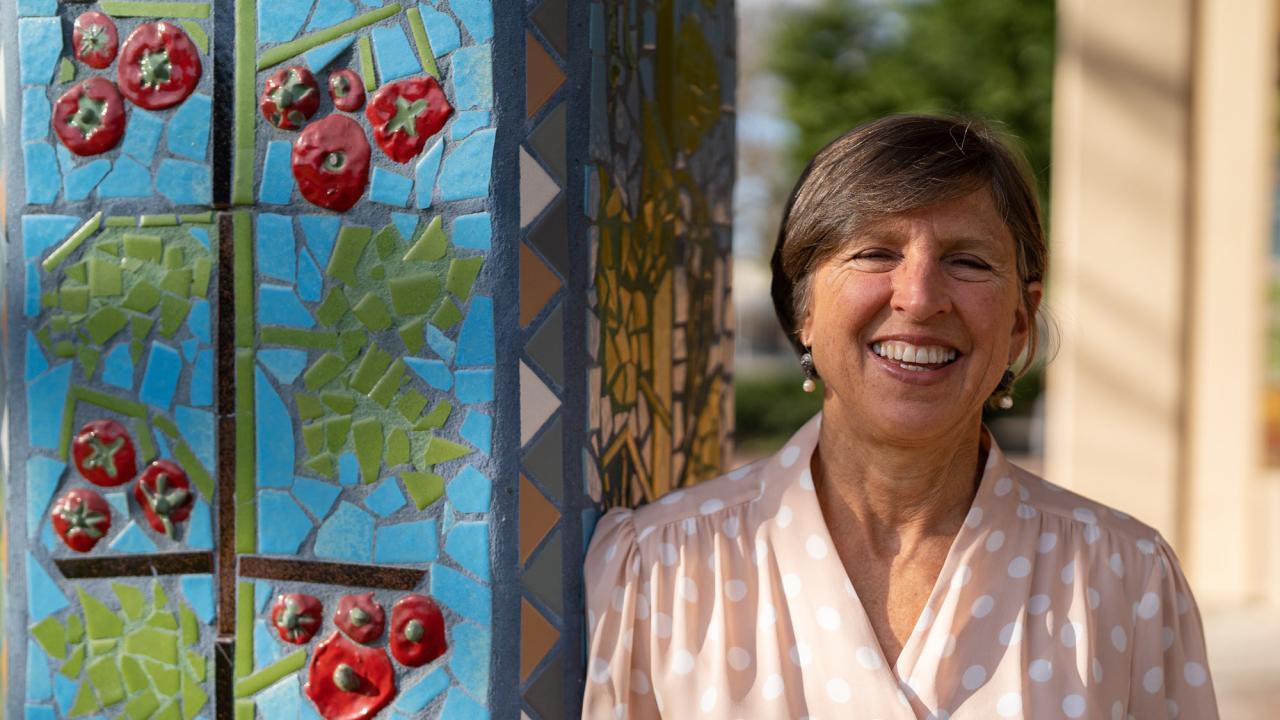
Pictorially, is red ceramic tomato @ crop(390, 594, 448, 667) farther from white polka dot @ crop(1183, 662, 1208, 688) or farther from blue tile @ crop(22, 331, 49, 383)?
white polka dot @ crop(1183, 662, 1208, 688)

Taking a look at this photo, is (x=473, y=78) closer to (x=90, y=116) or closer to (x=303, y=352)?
(x=303, y=352)

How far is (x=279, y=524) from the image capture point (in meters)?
1.73

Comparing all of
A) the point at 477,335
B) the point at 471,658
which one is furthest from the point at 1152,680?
the point at 477,335

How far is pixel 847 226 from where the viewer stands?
1762 mm

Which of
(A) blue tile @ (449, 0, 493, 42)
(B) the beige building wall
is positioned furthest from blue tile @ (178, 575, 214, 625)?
(B) the beige building wall

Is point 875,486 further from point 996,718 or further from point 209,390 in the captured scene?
point 209,390

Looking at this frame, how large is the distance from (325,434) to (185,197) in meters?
0.36

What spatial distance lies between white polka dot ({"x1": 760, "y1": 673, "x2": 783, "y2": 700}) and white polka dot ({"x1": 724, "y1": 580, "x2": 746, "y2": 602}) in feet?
0.38

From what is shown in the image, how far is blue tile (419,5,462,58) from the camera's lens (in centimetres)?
164

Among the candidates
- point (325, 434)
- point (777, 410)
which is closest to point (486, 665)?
point (325, 434)

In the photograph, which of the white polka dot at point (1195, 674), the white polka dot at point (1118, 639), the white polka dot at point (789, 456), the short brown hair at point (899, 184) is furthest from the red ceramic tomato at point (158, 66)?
the white polka dot at point (1195, 674)

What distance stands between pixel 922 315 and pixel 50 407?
116 cm

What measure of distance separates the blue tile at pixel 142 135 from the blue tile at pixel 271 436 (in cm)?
32

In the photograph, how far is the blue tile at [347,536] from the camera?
67.2 inches
